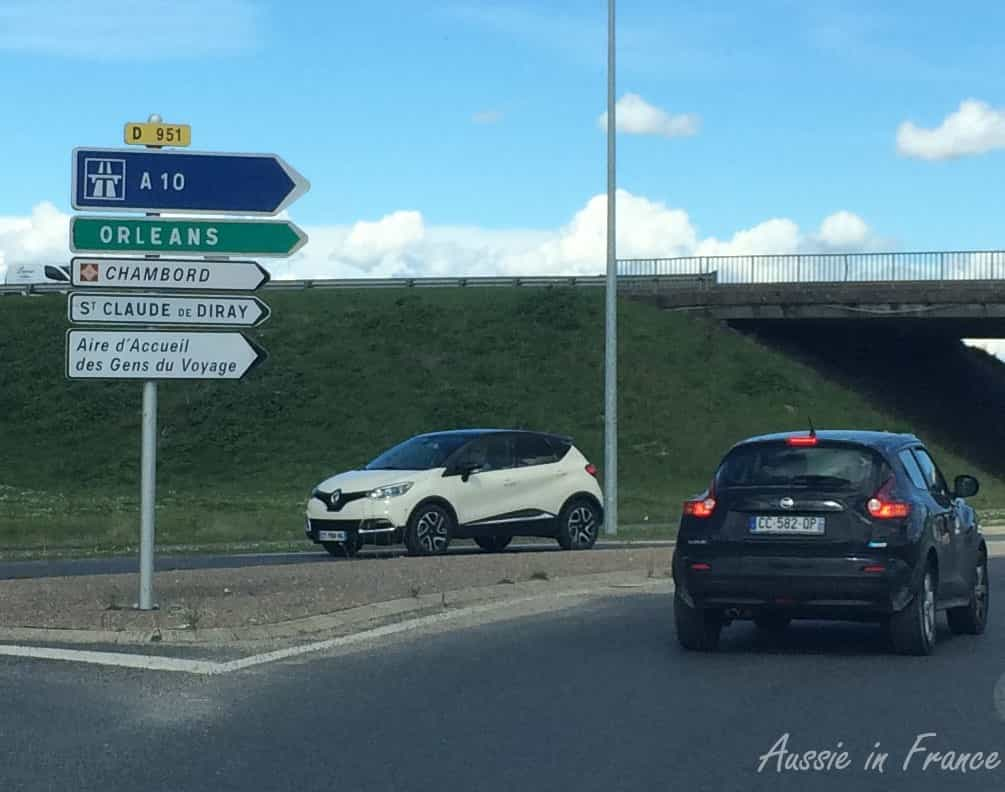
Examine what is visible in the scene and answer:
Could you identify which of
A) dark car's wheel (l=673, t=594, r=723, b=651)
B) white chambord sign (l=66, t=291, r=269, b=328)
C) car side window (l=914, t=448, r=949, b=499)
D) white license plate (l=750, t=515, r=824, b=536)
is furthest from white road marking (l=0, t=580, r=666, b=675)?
car side window (l=914, t=448, r=949, b=499)

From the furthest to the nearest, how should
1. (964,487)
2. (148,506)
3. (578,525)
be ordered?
(578,525) → (148,506) → (964,487)

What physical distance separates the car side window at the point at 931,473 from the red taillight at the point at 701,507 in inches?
71.8

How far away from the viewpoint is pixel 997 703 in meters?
10.2

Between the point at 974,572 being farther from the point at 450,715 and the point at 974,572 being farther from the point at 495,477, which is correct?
the point at 495,477

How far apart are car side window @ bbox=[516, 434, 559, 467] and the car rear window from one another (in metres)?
10.9

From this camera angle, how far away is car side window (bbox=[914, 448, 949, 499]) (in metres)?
13.4

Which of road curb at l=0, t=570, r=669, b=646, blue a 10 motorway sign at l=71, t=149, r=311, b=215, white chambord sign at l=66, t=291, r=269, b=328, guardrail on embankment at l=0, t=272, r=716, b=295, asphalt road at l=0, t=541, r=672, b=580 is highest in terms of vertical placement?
guardrail on embankment at l=0, t=272, r=716, b=295

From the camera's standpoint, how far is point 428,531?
A: 22.1 meters

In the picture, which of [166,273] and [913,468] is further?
[166,273]

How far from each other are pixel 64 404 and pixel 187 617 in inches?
1638

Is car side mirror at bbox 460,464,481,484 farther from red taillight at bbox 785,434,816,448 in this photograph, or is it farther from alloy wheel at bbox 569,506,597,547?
red taillight at bbox 785,434,816,448

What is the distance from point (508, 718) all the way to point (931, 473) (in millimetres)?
5300

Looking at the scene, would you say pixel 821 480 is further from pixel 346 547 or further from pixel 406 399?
pixel 406 399

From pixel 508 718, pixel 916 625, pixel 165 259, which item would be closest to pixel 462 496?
pixel 165 259
